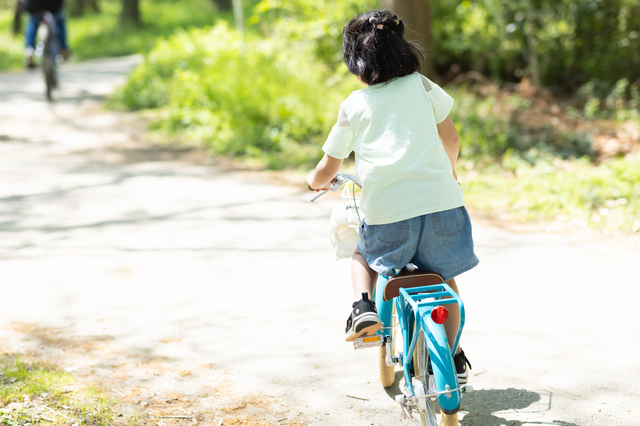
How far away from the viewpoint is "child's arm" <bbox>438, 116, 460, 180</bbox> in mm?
2844

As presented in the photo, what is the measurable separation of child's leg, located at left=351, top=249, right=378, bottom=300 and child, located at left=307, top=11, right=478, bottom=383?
0.11 metres

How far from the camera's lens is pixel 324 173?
2887 millimetres

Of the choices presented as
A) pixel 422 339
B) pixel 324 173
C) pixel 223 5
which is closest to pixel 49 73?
pixel 324 173

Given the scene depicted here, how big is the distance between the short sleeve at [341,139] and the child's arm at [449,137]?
0.41 m

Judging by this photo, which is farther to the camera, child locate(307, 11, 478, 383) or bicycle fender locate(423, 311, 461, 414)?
child locate(307, 11, 478, 383)

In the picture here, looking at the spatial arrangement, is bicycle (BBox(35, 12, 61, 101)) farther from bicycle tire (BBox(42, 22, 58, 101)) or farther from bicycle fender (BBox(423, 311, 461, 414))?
bicycle fender (BBox(423, 311, 461, 414))

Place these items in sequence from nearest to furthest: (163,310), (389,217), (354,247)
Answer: (389,217), (354,247), (163,310)

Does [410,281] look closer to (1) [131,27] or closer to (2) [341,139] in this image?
(2) [341,139]

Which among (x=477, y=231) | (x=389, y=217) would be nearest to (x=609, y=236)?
(x=477, y=231)

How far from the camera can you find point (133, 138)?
33.7 feet

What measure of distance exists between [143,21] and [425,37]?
22.6m

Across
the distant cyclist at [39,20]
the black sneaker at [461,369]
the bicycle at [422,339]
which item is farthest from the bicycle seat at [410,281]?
the distant cyclist at [39,20]

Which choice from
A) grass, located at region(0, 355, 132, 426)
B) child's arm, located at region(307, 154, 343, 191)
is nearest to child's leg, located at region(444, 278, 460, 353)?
child's arm, located at region(307, 154, 343, 191)

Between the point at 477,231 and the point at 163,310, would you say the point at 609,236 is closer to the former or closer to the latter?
the point at 477,231
